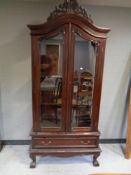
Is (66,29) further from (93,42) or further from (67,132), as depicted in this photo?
(67,132)

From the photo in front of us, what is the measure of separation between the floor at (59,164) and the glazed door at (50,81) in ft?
1.73

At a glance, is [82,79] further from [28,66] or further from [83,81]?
[28,66]

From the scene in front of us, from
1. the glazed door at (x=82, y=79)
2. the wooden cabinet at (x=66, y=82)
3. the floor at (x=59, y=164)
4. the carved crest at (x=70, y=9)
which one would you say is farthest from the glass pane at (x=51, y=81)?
the floor at (x=59, y=164)

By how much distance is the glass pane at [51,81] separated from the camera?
2.42m

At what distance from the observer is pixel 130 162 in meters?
2.84

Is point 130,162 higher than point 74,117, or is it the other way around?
point 74,117

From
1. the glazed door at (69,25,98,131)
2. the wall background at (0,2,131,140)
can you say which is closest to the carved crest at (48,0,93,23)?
the glazed door at (69,25,98,131)

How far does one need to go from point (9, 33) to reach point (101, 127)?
206 cm

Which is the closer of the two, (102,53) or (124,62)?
(102,53)

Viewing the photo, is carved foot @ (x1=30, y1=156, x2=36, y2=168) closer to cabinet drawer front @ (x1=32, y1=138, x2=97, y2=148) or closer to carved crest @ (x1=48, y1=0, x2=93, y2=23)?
cabinet drawer front @ (x1=32, y1=138, x2=97, y2=148)

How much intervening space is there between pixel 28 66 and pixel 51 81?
0.60 meters

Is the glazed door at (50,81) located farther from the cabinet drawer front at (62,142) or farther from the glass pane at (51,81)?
the cabinet drawer front at (62,142)

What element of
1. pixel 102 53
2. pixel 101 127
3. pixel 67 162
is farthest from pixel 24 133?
pixel 102 53

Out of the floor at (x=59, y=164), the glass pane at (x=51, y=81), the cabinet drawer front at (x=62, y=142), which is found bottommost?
the floor at (x=59, y=164)
